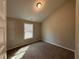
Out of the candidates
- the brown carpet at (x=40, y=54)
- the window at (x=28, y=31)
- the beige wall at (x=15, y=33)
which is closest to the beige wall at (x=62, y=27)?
the brown carpet at (x=40, y=54)

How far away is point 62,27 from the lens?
180 inches

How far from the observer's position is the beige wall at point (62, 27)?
3984 millimetres

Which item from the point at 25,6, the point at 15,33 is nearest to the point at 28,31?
the point at 15,33

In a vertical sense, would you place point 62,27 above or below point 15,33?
above

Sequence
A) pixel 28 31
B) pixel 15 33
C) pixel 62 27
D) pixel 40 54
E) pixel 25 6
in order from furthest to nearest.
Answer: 1. pixel 28 31
2. pixel 62 27
3. pixel 15 33
4. pixel 25 6
5. pixel 40 54

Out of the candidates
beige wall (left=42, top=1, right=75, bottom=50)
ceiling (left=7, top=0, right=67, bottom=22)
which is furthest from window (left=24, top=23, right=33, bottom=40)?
beige wall (left=42, top=1, right=75, bottom=50)

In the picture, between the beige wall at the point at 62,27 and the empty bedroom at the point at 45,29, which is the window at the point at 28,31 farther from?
the beige wall at the point at 62,27

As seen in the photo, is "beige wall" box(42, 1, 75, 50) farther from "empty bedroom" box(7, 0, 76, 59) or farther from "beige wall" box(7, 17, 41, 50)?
"beige wall" box(7, 17, 41, 50)

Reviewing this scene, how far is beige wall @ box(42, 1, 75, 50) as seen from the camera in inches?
157

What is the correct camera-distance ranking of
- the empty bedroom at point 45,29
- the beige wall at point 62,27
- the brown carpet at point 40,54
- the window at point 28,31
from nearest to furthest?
the brown carpet at point 40,54, the empty bedroom at point 45,29, the beige wall at point 62,27, the window at point 28,31

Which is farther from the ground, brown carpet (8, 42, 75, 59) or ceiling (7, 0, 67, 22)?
ceiling (7, 0, 67, 22)

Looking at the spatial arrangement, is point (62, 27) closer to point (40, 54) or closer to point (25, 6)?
point (40, 54)

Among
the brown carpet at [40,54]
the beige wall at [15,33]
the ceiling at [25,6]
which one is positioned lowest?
the brown carpet at [40,54]

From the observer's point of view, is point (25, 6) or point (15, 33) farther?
point (15, 33)
